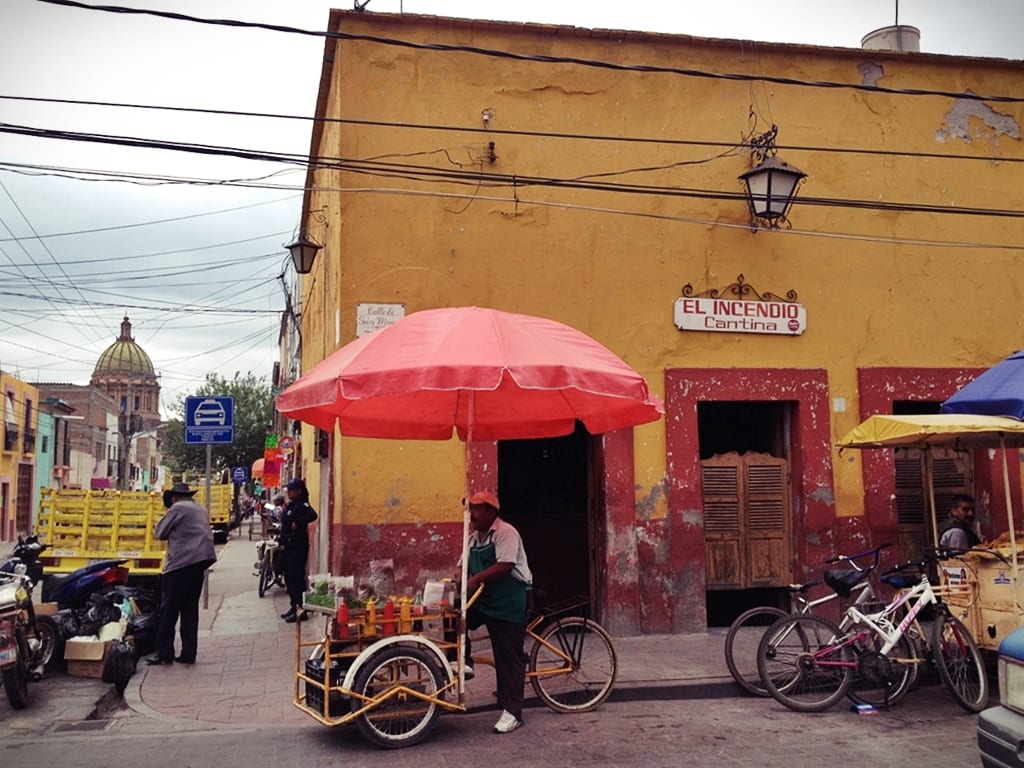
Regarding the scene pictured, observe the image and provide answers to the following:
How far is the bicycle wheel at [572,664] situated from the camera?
715cm

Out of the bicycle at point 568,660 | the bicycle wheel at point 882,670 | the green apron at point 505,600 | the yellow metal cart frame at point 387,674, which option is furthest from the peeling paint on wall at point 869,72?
the yellow metal cart frame at point 387,674

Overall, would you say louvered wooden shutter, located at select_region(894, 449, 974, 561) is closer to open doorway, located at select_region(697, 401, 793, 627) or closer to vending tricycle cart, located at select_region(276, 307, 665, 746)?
open doorway, located at select_region(697, 401, 793, 627)

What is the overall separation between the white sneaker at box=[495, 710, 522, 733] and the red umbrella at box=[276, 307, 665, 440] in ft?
6.73

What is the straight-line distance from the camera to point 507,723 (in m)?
6.61

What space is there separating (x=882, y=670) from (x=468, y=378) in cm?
410

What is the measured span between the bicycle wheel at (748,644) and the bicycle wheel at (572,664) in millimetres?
1107

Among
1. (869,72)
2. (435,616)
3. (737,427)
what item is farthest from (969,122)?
(435,616)

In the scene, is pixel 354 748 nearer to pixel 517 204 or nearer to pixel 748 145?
pixel 517 204

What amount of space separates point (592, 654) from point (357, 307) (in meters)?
4.57

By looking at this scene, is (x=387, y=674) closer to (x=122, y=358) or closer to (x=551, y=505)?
(x=551, y=505)

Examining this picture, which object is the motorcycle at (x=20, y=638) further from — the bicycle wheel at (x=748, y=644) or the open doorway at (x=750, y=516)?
the open doorway at (x=750, y=516)

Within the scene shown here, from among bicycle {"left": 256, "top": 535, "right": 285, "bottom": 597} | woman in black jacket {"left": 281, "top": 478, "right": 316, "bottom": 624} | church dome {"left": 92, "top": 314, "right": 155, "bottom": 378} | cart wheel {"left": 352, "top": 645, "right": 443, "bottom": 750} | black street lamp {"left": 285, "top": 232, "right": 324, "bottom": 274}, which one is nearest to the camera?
cart wheel {"left": 352, "top": 645, "right": 443, "bottom": 750}

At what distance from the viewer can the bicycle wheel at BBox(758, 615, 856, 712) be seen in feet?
24.0

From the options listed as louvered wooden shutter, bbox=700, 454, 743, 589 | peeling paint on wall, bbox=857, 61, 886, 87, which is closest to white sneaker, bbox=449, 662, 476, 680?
louvered wooden shutter, bbox=700, 454, 743, 589
